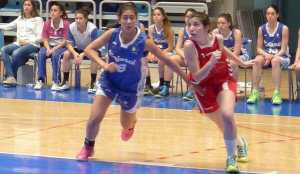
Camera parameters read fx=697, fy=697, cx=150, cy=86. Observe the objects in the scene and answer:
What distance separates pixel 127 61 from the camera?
605 centimetres

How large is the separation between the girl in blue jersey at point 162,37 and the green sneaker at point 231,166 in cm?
467

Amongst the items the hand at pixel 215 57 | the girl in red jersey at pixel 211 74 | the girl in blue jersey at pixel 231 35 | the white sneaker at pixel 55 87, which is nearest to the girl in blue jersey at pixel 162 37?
the girl in blue jersey at pixel 231 35

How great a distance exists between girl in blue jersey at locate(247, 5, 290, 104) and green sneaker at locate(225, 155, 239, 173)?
13.6 feet

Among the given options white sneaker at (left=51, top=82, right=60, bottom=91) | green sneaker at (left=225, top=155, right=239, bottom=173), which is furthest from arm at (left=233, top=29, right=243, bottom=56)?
green sneaker at (left=225, top=155, right=239, bottom=173)

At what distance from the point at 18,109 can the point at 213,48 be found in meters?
3.86

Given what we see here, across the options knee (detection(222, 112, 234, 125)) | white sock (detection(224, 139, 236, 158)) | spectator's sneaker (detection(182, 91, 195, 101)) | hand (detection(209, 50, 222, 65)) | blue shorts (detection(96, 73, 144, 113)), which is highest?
hand (detection(209, 50, 222, 65))

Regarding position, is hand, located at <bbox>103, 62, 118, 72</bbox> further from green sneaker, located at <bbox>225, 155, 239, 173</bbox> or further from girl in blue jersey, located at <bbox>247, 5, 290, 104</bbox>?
girl in blue jersey, located at <bbox>247, 5, 290, 104</bbox>

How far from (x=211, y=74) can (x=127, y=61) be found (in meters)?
0.74

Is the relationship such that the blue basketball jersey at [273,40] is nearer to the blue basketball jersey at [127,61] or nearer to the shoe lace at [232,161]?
the blue basketball jersey at [127,61]

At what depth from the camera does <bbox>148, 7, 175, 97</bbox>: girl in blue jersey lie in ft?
34.3

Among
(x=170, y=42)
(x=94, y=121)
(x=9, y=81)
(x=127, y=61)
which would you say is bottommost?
(x=9, y=81)

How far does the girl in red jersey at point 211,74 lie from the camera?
18.8 ft

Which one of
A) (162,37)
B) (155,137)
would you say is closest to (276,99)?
(162,37)

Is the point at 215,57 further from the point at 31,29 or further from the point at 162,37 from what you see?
the point at 31,29
